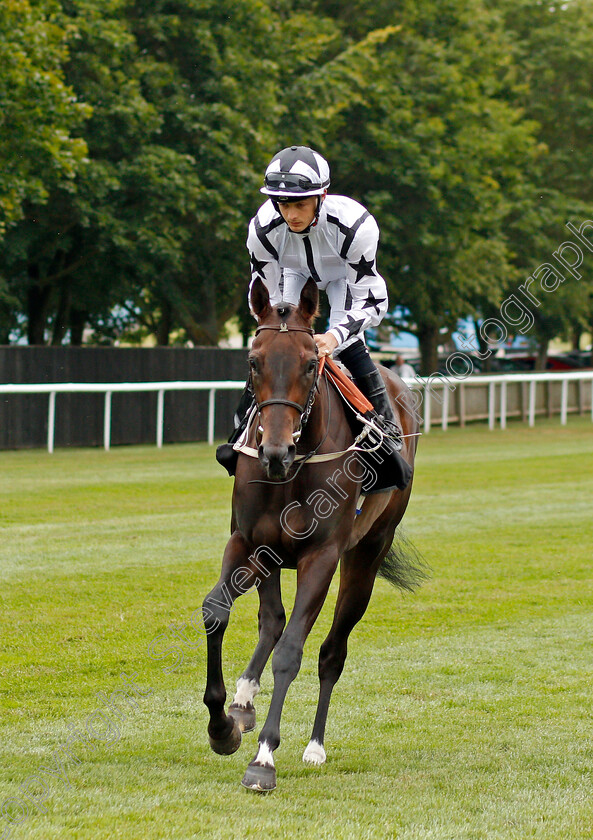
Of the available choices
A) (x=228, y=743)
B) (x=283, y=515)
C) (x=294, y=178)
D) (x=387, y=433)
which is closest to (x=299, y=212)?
(x=294, y=178)

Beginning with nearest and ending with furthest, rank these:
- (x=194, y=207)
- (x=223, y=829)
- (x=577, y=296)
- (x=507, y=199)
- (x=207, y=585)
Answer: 1. (x=223, y=829)
2. (x=207, y=585)
3. (x=194, y=207)
4. (x=507, y=199)
5. (x=577, y=296)

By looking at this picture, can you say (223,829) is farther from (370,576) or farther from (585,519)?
(585,519)

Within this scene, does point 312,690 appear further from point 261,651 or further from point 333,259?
point 333,259

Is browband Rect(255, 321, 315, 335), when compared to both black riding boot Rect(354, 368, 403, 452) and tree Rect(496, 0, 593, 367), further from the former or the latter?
tree Rect(496, 0, 593, 367)

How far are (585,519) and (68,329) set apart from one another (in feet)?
53.8

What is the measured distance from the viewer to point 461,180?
24672 mm

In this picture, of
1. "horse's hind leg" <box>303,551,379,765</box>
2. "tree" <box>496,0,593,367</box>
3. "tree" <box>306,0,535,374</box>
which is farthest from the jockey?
"tree" <box>496,0,593,367</box>

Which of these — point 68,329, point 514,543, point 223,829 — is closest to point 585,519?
point 514,543

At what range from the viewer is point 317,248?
510 cm

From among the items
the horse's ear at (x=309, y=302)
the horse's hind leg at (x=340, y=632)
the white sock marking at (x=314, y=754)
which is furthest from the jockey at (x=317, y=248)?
the white sock marking at (x=314, y=754)

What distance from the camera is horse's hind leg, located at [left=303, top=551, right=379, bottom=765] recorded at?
4797 millimetres

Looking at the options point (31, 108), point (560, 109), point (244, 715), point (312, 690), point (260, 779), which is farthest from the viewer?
point (560, 109)

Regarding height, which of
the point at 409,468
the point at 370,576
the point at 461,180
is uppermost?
the point at 461,180

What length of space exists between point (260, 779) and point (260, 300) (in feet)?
6.18
